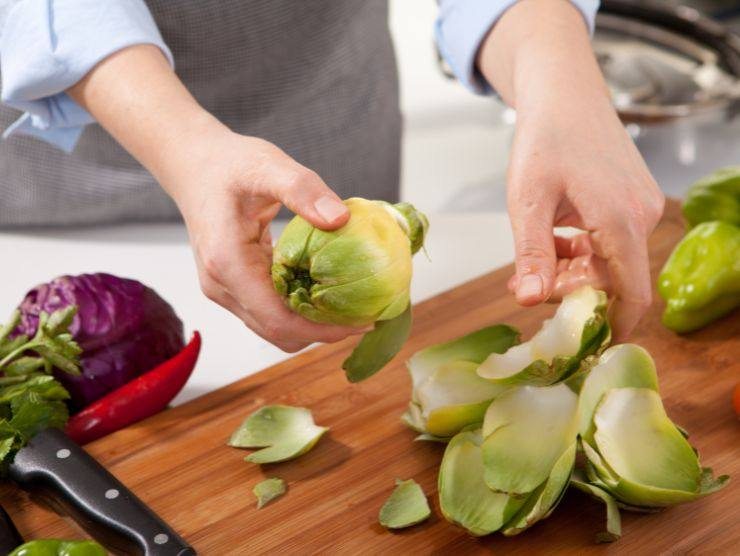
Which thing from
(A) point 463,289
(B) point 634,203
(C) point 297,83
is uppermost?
(B) point 634,203

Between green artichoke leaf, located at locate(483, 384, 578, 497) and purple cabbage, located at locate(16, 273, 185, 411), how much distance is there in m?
0.40

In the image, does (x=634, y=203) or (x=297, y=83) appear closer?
(x=634, y=203)

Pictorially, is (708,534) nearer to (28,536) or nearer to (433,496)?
(433,496)

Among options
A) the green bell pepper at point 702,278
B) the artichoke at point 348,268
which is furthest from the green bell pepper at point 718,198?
the artichoke at point 348,268

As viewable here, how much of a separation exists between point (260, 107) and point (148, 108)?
54cm

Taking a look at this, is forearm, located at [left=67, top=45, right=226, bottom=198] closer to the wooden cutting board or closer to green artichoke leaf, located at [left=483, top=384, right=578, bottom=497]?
the wooden cutting board

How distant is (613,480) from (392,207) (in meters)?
0.31

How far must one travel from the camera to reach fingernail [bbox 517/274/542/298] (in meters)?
0.95

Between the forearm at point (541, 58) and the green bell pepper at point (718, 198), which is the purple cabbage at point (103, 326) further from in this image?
the green bell pepper at point (718, 198)

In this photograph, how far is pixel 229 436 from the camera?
110 cm

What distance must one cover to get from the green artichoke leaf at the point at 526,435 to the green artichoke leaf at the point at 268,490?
0.21 meters

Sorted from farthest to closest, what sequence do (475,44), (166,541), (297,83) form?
(297,83) → (475,44) → (166,541)

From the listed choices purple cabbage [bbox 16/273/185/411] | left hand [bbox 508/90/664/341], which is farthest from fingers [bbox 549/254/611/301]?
purple cabbage [bbox 16/273/185/411]

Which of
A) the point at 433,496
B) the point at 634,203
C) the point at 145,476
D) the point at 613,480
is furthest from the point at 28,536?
the point at 634,203
